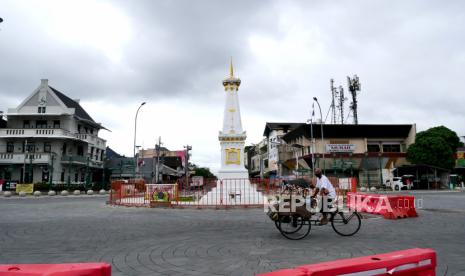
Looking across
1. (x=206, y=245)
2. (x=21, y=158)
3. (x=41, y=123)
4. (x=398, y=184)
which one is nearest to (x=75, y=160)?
→ (x=21, y=158)

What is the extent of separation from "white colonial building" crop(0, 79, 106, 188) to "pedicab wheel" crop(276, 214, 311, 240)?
38.7m

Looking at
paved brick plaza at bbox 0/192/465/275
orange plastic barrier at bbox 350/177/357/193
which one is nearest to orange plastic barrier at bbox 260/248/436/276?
paved brick plaza at bbox 0/192/465/275

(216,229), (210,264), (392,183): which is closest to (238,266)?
(210,264)

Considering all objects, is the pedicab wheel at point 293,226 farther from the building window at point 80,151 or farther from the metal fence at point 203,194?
the building window at point 80,151

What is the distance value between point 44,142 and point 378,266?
1908 inches

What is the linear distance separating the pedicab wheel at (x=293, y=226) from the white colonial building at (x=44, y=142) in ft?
127

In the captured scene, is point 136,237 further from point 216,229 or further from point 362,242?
point 362,242

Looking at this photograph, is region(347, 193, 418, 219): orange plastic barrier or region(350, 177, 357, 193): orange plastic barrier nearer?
region(347, 193, 418, 219): orange plastic barrier

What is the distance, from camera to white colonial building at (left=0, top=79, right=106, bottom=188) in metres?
42.7

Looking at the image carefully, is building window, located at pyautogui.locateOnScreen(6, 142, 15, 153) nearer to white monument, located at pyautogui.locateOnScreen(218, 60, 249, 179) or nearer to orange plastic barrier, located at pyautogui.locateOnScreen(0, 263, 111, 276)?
white monument, located at pyautogui.locateOnScreen(218, 60, 249, 179)

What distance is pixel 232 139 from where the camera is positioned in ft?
79.2

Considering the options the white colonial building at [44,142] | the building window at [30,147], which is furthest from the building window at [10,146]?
the building window at [30,147]

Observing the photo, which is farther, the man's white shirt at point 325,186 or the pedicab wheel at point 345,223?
the man's white shirt at point 325,186

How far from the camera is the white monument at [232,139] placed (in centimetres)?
2364
